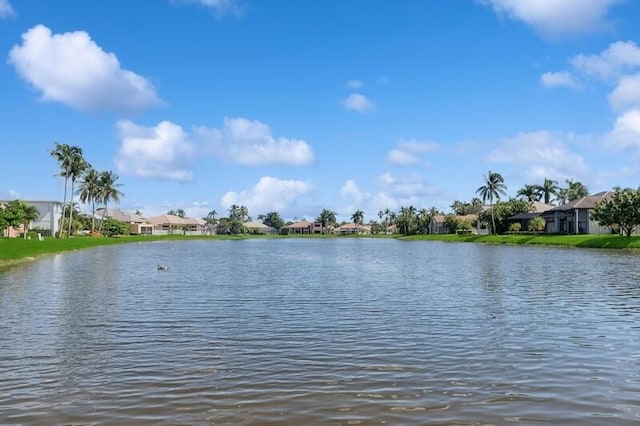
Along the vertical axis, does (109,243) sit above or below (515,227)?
below

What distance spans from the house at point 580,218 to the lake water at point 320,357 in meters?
79.0

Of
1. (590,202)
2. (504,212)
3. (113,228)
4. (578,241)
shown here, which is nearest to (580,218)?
(590,202)

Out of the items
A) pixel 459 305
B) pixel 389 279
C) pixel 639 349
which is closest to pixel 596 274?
pixel 389 279

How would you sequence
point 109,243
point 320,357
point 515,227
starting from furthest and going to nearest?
point 515,227
point 109,243
point 320,357

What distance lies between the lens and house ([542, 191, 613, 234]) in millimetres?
97188

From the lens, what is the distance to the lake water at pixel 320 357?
908 centimetres

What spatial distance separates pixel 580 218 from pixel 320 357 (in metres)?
99.8

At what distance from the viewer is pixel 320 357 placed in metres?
12.8

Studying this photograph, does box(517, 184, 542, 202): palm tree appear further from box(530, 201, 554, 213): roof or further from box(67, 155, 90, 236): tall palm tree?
box(67, 155, 90, 236): tall palm tree

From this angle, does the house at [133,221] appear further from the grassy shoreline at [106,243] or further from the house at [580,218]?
the house at [580,218]

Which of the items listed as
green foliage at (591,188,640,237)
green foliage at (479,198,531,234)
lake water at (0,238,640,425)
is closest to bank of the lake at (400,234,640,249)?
green foliage at (591,188,640,237)

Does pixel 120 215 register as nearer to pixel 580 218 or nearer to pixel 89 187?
pixel 89 187

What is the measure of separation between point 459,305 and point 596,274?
18284mm

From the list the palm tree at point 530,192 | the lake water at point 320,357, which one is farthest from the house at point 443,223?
the lake water at point 320,357
